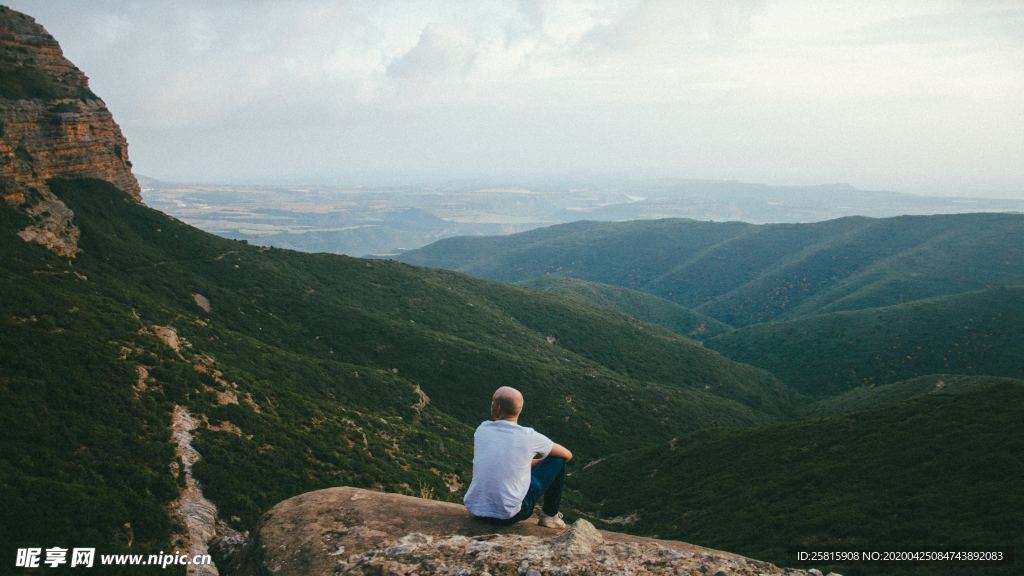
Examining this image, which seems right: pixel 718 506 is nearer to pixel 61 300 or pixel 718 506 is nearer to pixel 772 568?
pixel 772 568

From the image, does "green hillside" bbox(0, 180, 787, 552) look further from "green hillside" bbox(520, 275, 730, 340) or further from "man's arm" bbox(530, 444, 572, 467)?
"green hillside" bbox(520, 275, 730, 340)

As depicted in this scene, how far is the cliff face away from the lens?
48438 millimetres

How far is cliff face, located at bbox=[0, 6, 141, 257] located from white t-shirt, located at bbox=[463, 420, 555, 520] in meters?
53.4

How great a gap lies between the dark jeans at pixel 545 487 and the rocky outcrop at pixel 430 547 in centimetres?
34

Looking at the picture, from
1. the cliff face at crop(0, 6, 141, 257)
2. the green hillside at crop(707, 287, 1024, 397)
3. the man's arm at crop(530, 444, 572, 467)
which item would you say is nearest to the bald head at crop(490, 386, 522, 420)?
the man's arm at crop(530, 444, 572, 467)

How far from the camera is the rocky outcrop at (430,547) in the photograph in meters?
8.57

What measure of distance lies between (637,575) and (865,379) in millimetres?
100083

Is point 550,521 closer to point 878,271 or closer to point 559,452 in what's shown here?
point 559,452

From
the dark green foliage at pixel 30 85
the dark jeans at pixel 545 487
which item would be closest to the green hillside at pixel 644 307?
the dark green foliage at pixel 30 85

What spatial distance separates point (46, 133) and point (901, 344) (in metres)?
133

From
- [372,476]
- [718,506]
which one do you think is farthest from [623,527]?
[372,476]

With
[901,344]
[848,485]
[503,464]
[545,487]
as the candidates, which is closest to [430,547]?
[503,464]

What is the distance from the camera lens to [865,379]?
87812 millimetres

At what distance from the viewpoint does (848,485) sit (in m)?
27.2
